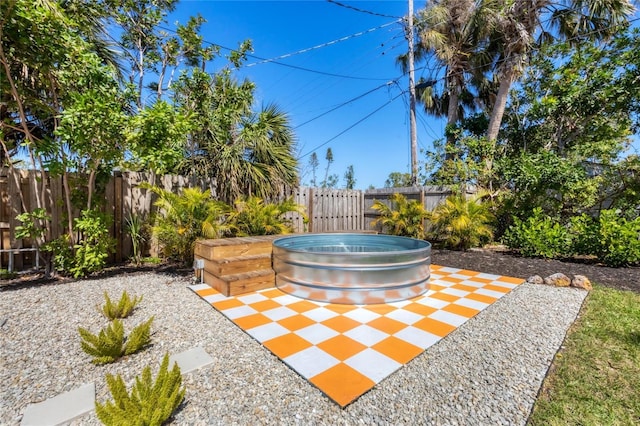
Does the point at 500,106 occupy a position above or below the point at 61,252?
above

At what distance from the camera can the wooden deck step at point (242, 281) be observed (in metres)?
3.34

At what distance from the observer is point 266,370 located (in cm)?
184

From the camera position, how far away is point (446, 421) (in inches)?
55.6

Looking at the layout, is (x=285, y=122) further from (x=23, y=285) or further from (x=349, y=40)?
(x=349, y=40)

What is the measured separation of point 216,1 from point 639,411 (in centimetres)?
819

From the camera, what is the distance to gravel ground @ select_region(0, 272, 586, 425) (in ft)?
4.79

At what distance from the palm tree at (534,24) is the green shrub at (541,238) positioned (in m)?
2.86

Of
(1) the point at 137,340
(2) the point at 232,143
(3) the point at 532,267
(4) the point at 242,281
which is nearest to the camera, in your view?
(1) the point at 137,340

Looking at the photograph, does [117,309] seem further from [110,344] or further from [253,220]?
[253,220]

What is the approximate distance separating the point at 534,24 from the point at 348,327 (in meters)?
10.0

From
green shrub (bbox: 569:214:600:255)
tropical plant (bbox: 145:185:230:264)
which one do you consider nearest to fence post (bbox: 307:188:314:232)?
tropical plant (bbox: 145:185:230:264)

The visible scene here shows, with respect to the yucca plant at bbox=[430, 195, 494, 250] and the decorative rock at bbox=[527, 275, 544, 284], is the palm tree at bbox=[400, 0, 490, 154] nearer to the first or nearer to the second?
the yucca plant at bbox=[430, 195, 494, 250]

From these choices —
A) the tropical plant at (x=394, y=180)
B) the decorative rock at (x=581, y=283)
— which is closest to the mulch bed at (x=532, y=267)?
the decorative rock at (x=581, y=283)

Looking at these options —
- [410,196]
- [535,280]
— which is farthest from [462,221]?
[535,280]
